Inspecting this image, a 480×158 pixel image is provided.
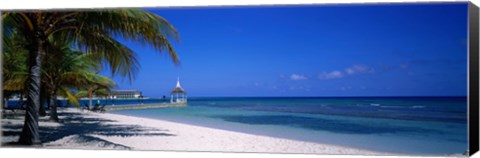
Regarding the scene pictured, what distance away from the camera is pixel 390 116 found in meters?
6.49

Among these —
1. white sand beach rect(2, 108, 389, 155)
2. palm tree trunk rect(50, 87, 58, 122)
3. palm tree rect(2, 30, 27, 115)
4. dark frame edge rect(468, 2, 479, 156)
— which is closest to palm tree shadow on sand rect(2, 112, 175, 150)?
white sand beach rect(2, 108, 389, 155)

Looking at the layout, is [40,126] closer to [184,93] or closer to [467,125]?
[184,93]

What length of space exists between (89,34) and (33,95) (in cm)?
94

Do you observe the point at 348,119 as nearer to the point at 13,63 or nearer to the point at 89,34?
the point at 89,34

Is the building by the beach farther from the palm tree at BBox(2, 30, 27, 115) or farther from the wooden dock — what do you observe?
the palm tree at BBox(2, 30, 27, 115)

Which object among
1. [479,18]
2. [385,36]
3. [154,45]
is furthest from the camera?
[154,45]

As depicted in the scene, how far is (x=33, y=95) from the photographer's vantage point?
6.93 metres

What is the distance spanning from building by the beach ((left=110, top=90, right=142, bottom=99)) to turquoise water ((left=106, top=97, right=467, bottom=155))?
18 cm

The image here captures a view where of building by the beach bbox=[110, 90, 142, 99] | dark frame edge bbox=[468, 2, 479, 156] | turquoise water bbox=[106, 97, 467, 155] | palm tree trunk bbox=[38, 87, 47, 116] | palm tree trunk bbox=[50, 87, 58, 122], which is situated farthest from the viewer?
palm tree trunk bbox=[38, 87, 47, 116]

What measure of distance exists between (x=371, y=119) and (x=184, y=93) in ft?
7.08

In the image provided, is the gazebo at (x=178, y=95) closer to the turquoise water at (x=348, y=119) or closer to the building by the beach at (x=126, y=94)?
the turquoise water at (x=348, y=119)

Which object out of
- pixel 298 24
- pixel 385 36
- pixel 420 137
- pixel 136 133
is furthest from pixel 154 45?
pixel 420 137

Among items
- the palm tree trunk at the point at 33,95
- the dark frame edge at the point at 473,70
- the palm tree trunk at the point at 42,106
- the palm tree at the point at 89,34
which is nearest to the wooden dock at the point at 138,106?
the palm tree at the point at 89,34

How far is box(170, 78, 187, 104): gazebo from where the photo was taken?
23.4ft
